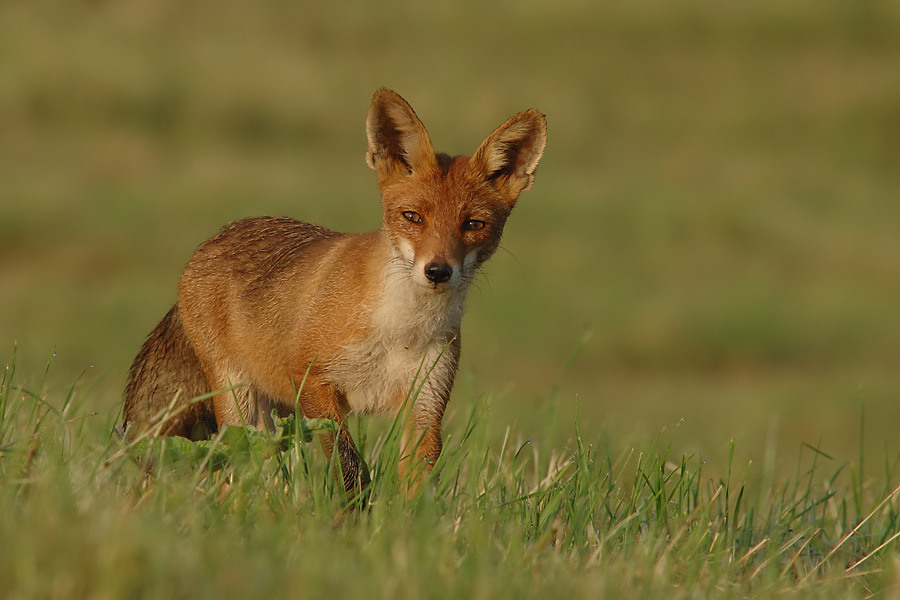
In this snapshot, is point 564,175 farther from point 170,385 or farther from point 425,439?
point 425,439

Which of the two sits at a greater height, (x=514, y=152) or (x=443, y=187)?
(x=514, y=152)

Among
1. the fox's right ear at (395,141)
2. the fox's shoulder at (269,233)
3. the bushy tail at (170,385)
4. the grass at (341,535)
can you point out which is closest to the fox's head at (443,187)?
the fox's right ear at (395,141)

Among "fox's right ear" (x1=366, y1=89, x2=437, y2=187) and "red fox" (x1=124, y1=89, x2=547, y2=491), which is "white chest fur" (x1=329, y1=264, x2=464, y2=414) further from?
"fox's right ear" (x1=366, y1=89, x2=437, y2=187)

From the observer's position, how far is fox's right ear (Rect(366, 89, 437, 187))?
205 inches

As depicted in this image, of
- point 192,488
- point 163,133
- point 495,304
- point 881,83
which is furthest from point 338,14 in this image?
point 192,488

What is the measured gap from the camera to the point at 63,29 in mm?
24016

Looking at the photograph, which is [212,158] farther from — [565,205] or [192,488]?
[192,488]

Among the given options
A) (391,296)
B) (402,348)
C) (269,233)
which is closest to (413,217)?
(391,296)

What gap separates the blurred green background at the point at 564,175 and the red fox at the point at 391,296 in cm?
805

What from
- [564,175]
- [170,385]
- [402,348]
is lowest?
[564,175]

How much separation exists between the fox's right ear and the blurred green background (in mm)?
8445

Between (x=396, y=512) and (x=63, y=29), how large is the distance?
2271cm

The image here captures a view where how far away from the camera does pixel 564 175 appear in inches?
968

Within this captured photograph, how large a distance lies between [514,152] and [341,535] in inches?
97.6
